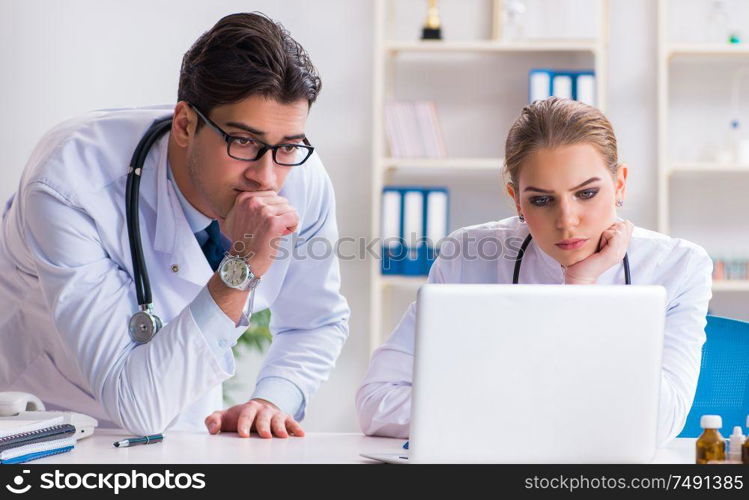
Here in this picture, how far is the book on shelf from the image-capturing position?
Result: 11.8 ft

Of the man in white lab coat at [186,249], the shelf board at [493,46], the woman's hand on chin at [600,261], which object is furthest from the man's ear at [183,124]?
the shelf board at [493,46]

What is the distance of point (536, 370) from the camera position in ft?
3.77

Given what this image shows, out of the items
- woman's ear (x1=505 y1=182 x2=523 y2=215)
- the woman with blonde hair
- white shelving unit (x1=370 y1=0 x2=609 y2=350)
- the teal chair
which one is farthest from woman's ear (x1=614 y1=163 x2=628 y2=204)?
white shelving unit (x1=370 y1=0 x2=609 y2=350)

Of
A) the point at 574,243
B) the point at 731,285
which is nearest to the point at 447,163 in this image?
the point at 731,285

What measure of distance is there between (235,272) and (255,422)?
290 millimetres

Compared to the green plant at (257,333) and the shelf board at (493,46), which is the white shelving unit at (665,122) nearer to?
the shelf board at (493,46)

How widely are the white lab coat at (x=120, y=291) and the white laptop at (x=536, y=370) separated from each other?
597 mm

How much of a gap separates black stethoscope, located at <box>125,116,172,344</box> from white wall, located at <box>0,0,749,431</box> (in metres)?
2.06

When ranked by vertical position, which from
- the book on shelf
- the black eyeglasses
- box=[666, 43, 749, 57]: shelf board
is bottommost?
the black eyeglasses

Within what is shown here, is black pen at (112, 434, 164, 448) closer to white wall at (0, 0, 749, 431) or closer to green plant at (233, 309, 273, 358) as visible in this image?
green plant at (233, 309, 273, 358)

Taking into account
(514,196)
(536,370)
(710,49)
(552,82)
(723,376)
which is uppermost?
(710,49)

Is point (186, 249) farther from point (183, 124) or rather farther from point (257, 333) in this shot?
point (257, 333)

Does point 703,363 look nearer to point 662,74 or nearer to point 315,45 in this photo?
point 662,74

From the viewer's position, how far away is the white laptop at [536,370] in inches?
45.3
